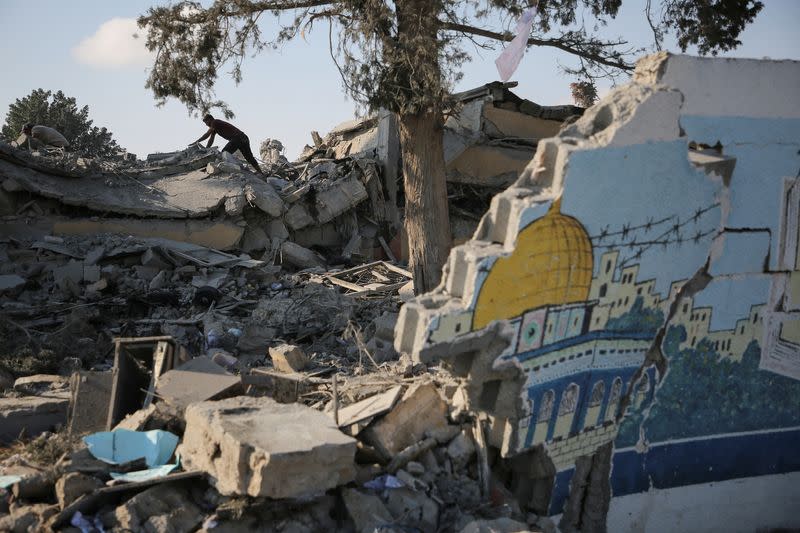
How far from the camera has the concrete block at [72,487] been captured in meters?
4.81

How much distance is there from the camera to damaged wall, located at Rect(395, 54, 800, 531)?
16.9ft

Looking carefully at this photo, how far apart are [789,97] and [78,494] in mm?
5389

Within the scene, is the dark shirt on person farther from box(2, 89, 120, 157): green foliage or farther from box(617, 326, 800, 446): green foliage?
box(617, 326, 800, 446): green foliage

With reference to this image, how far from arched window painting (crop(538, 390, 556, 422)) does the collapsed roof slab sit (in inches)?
414

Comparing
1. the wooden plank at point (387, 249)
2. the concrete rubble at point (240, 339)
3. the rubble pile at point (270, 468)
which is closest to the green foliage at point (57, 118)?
the concrete rubble at point (240, 339)

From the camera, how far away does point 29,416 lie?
6742mm

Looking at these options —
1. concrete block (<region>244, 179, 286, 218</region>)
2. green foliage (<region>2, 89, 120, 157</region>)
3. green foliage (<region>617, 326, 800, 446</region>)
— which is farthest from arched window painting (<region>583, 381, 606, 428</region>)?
green foliage (<region>2, 89, 120, 157</region>)

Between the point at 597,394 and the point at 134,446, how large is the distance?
9.98 ft

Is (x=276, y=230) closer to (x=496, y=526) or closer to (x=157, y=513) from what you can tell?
(x=157, y=513)

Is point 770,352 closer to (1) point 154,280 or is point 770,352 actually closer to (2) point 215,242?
(1) point 154,280

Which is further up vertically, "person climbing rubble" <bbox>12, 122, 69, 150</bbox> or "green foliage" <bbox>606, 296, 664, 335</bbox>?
"person climbing rubble" <bbox>12, 122, 69, 150</bbox>

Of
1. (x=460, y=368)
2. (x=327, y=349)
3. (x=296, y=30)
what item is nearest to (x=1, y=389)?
(x=327, y=349)

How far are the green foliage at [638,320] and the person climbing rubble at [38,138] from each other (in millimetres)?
12871

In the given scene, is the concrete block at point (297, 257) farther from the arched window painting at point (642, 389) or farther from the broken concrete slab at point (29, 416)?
the arched window painting at point (642, 389)
